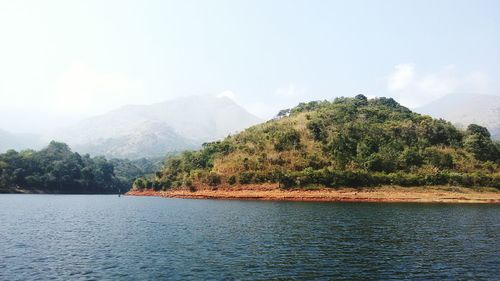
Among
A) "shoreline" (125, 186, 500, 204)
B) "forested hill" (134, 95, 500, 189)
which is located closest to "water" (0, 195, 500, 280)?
"shoreline" (125, 186, 500, 204)

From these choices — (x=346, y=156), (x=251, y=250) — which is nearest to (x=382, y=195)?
(x=346, y=156)

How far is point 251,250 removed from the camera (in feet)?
139

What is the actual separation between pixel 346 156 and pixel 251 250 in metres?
112

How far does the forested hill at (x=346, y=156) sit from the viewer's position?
442 ft

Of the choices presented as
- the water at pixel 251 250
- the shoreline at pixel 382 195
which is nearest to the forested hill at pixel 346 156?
the shoreline at pixel 382 195

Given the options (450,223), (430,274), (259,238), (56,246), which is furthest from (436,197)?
(56,246)

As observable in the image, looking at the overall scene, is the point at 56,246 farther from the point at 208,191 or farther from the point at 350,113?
the point at 350,113

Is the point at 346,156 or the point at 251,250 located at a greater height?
the point at 346,156

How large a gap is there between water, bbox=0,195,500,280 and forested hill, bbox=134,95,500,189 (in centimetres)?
6835

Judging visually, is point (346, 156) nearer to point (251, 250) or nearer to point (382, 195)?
point (382, 195)

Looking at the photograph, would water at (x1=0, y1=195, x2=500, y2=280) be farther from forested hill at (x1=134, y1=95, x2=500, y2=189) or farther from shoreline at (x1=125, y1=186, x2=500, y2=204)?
forested hill at (x1=134, y1=95, x2=500, y2=189)

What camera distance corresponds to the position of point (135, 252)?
136 feet

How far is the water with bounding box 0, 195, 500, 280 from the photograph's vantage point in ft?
109

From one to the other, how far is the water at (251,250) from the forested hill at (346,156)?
2691 inches
